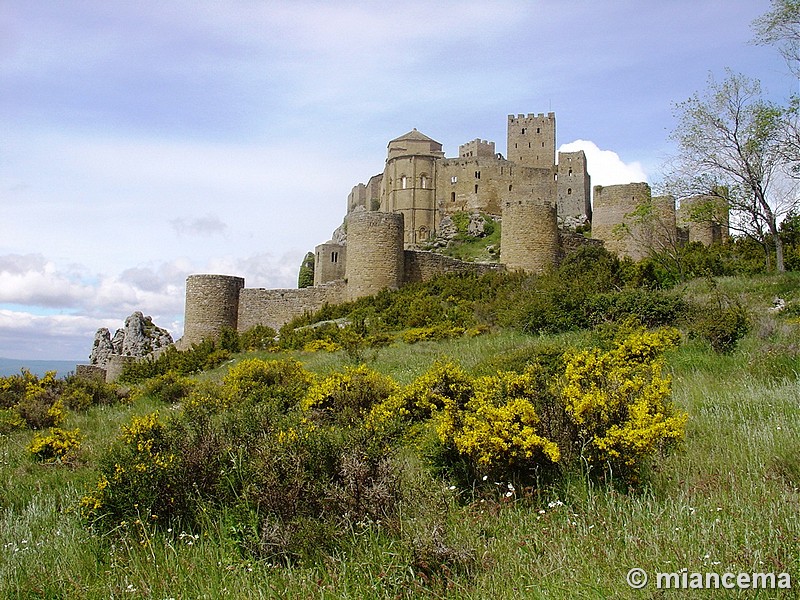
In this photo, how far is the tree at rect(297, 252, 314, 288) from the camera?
40.0 m

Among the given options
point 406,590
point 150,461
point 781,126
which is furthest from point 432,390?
point 781,126

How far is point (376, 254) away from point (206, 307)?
20.8ft

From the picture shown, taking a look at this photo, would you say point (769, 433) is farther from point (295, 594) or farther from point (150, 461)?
point (150, 461)

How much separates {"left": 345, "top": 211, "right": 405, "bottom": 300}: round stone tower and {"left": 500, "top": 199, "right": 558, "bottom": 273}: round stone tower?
14.2 ft

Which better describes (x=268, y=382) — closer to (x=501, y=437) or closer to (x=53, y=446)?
(x=53, y=446)

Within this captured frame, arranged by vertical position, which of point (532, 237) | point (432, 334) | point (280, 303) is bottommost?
point (432, 334)

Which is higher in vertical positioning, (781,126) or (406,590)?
(781,126)

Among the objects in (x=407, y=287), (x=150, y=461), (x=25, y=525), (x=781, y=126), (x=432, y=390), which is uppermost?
(x=781, y=126)

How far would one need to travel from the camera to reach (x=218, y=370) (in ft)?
53.3

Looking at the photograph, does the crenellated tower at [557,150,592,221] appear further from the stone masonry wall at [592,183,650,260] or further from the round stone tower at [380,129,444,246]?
the stone masonry wall at [592,183,650,260]

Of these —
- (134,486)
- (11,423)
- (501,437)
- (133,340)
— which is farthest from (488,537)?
(133,340)

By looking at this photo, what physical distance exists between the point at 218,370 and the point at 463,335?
5953mm

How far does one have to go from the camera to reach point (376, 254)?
23.2 meters

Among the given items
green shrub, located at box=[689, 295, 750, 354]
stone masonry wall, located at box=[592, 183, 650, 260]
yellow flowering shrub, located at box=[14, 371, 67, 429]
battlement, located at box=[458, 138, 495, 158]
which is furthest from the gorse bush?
battlement, located at box=[458, 138, 495, 158]
